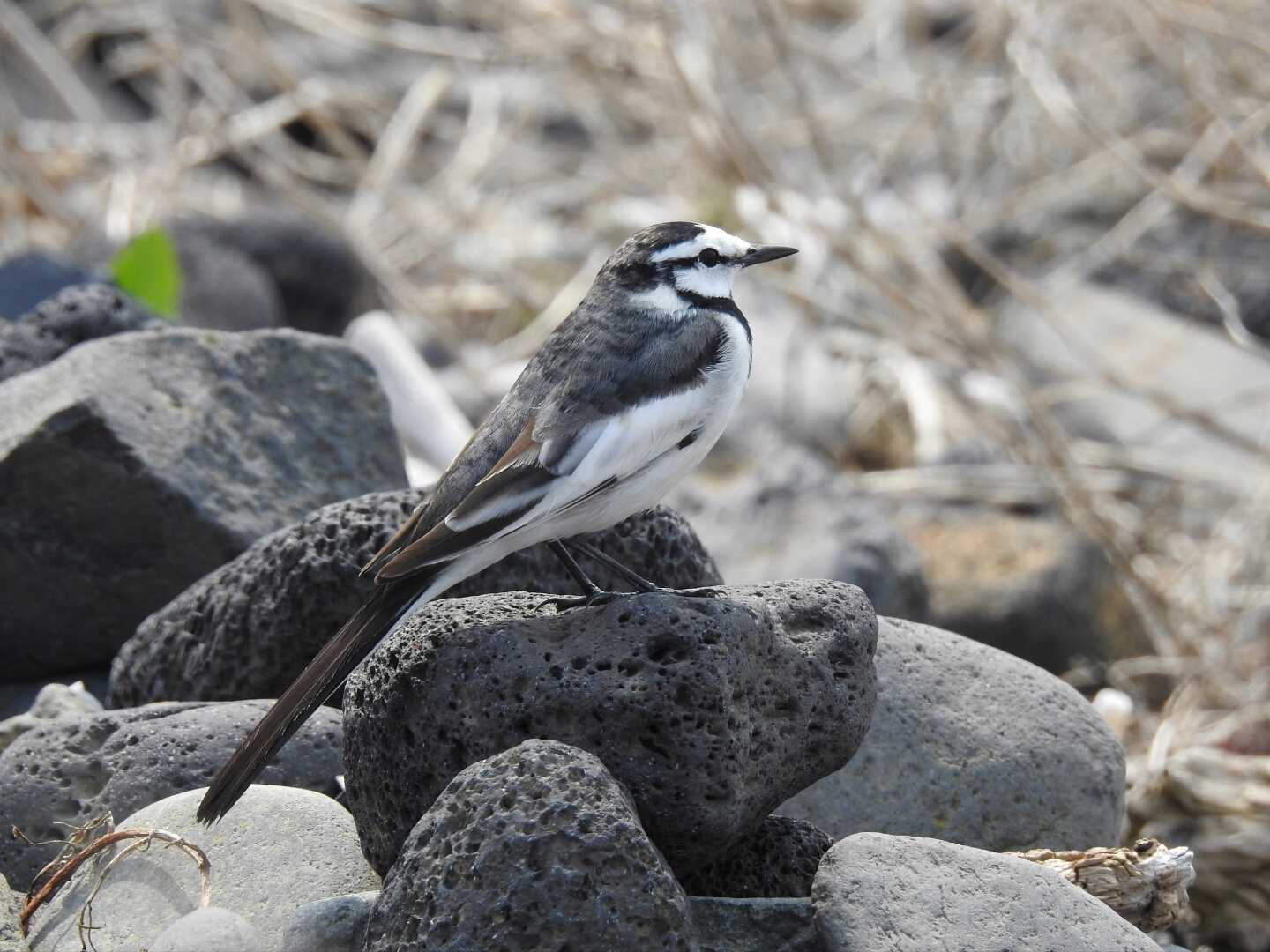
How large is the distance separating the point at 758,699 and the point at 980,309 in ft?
24.8

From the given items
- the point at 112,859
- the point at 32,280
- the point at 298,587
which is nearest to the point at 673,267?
the point at 298,587

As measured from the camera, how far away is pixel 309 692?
3.23 meters

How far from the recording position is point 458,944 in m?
2.67

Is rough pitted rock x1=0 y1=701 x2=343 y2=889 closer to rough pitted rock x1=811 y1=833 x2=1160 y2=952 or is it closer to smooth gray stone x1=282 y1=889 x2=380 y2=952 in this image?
smooth gray stone x1=282 y1=889 x2=380 y2=952

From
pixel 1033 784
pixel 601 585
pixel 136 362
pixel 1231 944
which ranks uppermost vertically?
pixel 136 362

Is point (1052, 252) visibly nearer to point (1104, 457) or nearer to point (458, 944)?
point (1104, 457)

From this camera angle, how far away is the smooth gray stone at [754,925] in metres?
3.03

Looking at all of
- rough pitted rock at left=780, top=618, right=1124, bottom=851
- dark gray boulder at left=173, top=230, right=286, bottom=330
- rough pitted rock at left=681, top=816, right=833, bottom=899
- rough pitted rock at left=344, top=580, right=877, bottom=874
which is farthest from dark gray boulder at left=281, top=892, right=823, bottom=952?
dark gray boulder at left=173, top=230, right=286, bottom=330

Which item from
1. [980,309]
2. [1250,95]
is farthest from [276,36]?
[1250,95]

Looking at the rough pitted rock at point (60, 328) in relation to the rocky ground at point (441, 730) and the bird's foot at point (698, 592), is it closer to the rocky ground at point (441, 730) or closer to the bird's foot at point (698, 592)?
the rocky ground at point (441, 730)

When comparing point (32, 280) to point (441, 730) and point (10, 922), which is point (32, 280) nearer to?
point (10, 922)

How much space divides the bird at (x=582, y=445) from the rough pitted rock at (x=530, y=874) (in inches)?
22.3

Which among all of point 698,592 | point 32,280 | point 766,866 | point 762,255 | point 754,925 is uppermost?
point 762,255

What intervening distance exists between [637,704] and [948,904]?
70cm
